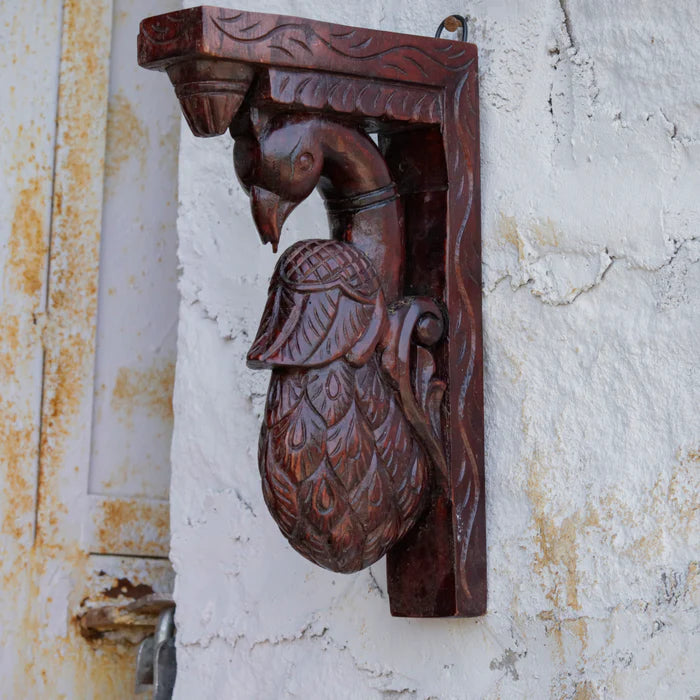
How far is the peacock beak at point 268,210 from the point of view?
32.4 inches

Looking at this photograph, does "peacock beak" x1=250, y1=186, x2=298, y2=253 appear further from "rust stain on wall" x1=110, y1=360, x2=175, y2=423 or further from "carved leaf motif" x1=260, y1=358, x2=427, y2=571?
"rust stain on wall" x1=110, y1=360, x2=175, y2=423

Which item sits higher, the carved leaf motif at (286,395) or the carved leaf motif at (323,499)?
the carved leaf motif at (286,395)

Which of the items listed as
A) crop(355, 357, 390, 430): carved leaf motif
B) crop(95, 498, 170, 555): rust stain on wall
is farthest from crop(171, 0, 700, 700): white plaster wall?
crop(95, 498, 170, 555): rust stain on wall

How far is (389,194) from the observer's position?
889 mm

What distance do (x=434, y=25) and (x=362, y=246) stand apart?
24cm

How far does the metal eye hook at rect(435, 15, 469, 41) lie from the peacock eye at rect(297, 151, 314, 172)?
7.7 inches

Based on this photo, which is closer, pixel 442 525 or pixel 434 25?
pixel 442 525

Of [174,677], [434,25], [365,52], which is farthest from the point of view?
[174,677]

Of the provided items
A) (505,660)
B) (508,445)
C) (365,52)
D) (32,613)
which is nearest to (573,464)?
(508,445)

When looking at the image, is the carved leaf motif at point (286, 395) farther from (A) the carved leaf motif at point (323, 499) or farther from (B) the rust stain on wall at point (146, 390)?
(B) the rust stain on wall at point (146, 390)

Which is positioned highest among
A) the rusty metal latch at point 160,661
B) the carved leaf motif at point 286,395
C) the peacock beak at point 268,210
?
the peacock beak at point 268,210

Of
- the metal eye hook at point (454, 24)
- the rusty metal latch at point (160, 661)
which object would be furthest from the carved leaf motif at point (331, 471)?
the rusty metal latch at point (160, 661)

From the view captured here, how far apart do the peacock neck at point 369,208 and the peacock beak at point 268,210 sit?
58 millimetres

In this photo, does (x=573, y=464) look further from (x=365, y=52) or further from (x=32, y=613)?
(x=32, y=613)
